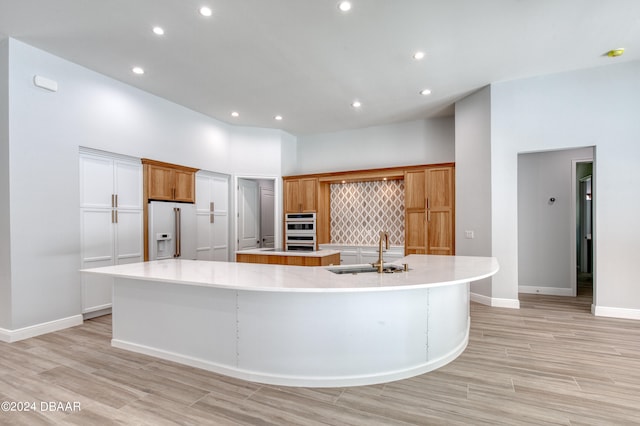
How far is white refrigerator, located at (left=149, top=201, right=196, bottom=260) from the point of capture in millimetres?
4441

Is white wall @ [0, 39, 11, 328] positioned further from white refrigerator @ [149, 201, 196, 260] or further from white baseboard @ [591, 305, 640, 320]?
white baseboard @ [591, 305, 640, 320]

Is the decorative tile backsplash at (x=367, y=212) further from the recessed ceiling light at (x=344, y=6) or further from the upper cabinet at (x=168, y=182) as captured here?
the recessed ceiling light at (x=344, y=6)

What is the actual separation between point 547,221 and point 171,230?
5876mm

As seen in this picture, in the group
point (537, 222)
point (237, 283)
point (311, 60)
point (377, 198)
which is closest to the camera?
point (237, 283)

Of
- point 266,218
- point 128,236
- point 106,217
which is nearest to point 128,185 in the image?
point 106,217

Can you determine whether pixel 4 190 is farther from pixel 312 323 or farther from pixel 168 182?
pixel 312 323

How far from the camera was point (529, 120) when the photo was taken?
13.7 ft

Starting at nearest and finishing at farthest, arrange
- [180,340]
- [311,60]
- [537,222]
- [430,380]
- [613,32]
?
1. [430,380]
2. [180,340]
3. [613,32]
4. [311,60]
5. [537,222]

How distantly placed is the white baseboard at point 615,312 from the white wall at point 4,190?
21.7 ft

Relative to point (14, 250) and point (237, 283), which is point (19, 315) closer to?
point (14, 250)

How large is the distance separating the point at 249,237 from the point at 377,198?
2.70 meters

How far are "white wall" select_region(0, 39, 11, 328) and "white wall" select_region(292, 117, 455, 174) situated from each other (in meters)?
4.59

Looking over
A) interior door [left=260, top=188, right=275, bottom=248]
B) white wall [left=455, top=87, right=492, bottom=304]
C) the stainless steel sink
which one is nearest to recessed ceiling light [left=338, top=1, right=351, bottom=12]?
the stainless steel sink

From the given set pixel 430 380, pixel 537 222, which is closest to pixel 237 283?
pixel 430 380
